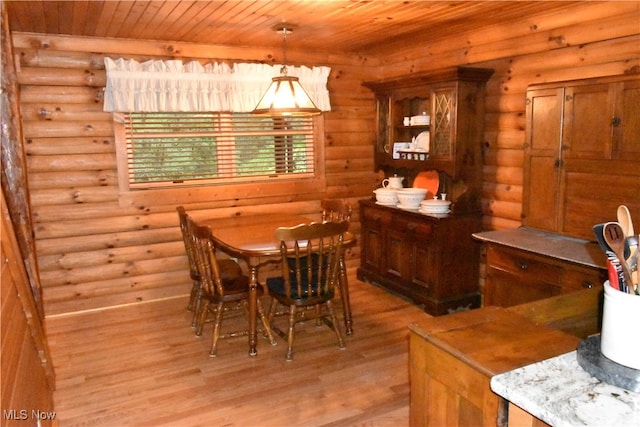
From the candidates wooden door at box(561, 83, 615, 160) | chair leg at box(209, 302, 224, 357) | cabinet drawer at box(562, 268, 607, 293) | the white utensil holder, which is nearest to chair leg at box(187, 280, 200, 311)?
chair leg at box(209, 302, 224, 357)

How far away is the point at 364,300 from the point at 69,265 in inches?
99.2

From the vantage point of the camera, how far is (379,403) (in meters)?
2.73

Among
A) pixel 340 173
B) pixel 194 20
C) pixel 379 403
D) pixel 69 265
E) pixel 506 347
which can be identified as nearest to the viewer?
pixel 506 347

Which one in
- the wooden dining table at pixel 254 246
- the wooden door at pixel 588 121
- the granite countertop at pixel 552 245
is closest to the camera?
the granite countertop at pixel 552 245

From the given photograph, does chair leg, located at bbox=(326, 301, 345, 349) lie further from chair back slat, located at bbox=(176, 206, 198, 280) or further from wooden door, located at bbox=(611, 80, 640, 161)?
wooden door, located at bbox=(611, 80, 640, 161)

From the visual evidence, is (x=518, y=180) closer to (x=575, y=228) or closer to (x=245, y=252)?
(x=575, y=228)

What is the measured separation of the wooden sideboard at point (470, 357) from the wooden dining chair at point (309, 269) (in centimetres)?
168

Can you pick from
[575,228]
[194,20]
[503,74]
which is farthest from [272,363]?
[503,74]

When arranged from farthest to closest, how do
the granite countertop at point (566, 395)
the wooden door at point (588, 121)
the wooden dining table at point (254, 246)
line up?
the wooden dining table at point (254, 246) < the wooden door at point (588, 121) < the granite countertop at point (566, 395)

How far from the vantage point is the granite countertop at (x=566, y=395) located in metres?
0.91

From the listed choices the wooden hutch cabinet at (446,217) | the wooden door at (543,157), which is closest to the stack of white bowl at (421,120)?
the wooden hutch cabinet at (446,217)

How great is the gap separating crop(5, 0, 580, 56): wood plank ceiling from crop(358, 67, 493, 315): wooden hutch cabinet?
416 mm

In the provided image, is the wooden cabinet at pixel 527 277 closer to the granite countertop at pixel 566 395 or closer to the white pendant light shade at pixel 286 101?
the white pendant light shade at pixel 286 101

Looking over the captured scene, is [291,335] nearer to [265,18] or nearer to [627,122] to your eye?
[265,18]
